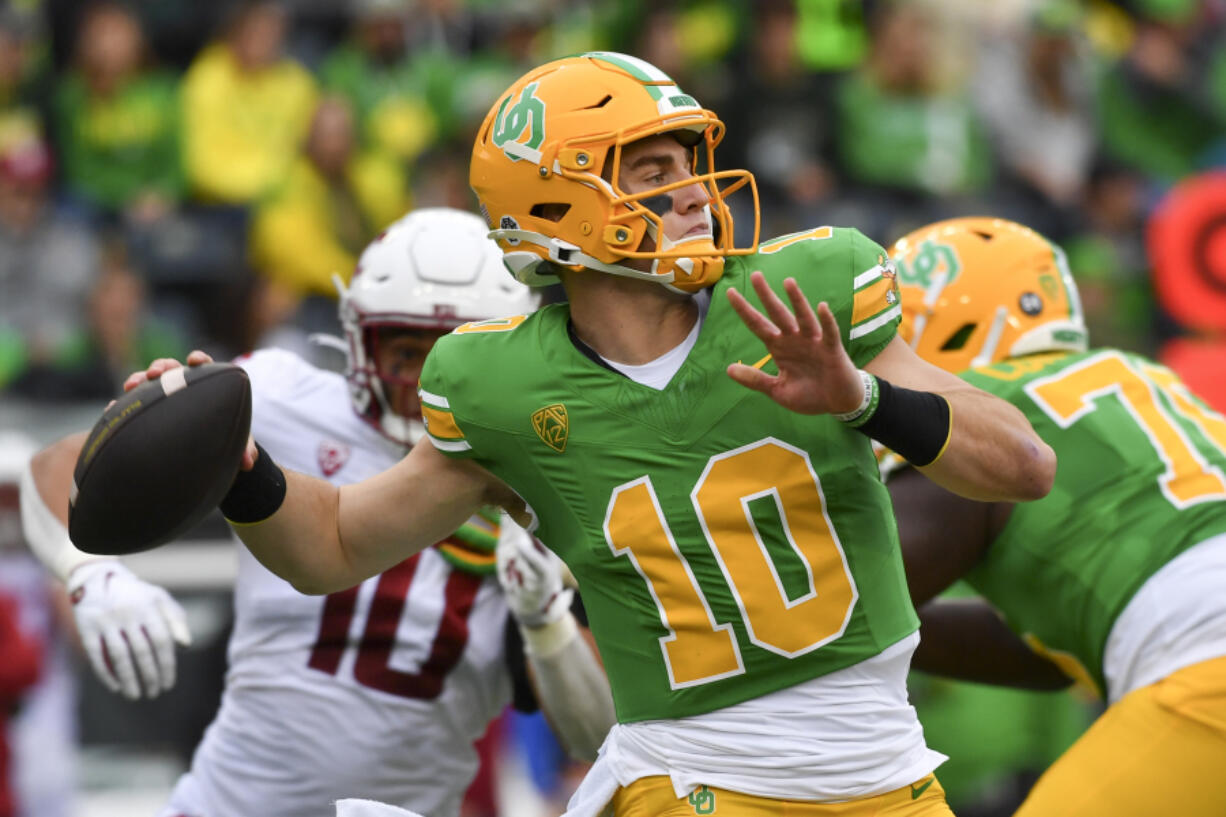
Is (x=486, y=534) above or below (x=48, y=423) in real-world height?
above

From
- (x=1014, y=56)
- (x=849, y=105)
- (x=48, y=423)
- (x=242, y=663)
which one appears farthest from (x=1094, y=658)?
(x=1014, y=56)

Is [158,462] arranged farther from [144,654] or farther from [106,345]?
[106,345]

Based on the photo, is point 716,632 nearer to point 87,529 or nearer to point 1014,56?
point 87,529

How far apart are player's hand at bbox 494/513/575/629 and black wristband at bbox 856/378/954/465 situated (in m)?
1.10

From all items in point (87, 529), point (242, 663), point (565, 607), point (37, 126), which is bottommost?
point (37, 126)

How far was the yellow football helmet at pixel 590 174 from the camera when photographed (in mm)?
2582

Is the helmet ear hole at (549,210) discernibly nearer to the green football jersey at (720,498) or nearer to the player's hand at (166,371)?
the green football jersey at (720,498)

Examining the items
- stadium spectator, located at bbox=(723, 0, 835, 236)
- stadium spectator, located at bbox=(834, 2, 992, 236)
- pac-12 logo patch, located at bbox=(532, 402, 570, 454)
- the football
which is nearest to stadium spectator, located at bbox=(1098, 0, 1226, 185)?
stadium spectator, located at bbox=(834, 2, 992, 236)

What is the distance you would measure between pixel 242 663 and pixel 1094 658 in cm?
175

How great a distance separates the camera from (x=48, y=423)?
6777 mm

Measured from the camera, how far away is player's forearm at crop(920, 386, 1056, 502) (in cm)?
243

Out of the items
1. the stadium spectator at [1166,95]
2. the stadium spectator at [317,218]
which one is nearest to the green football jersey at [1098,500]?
the stadium spectator at [317,218]

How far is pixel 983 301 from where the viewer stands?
3686 mm

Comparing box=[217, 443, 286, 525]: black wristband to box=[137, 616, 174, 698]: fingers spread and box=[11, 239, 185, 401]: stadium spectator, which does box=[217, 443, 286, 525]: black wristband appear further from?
box=[11, 239, 185, 401]: stadium spectator
